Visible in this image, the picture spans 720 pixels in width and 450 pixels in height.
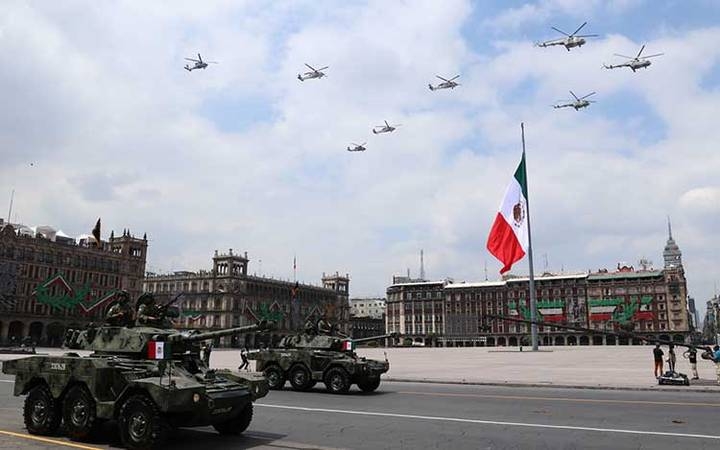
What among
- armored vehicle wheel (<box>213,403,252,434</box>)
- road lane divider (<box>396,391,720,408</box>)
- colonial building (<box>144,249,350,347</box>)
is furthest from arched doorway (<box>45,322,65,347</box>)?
armored vehicle wheel (<box>213,403,252,434</box>)

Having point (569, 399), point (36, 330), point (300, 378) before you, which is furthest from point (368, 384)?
point (36, 330)

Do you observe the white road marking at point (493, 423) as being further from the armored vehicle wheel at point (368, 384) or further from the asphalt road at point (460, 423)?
the armored vehicle wheel at point (368, 384)

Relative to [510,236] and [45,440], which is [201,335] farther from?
[510,236]

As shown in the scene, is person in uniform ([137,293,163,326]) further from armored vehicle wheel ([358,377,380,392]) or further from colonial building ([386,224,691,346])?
colonial building ([386,224,691,346])

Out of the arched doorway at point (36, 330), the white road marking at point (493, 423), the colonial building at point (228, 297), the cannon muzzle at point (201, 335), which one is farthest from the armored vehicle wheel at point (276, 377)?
the colonial building at point (228, 297)

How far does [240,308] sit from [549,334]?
65387 mm

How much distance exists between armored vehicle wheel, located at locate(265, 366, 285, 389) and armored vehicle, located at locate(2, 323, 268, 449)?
9.25m

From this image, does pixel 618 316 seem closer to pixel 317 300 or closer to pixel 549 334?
pixel 549 334

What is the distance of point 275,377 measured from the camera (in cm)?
2164

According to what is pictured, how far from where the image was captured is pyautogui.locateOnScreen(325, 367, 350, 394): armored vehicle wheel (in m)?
19.9

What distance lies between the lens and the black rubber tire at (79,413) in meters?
10.9

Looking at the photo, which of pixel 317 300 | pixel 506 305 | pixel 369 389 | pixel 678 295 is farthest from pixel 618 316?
pixel 369 389

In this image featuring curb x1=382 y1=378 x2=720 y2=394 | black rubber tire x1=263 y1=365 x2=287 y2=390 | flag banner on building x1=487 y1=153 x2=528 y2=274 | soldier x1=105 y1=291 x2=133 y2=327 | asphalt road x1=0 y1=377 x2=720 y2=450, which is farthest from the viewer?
flag banner on building x1=487 y1=153 x2=528 y2=274

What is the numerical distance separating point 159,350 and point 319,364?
9.78m
